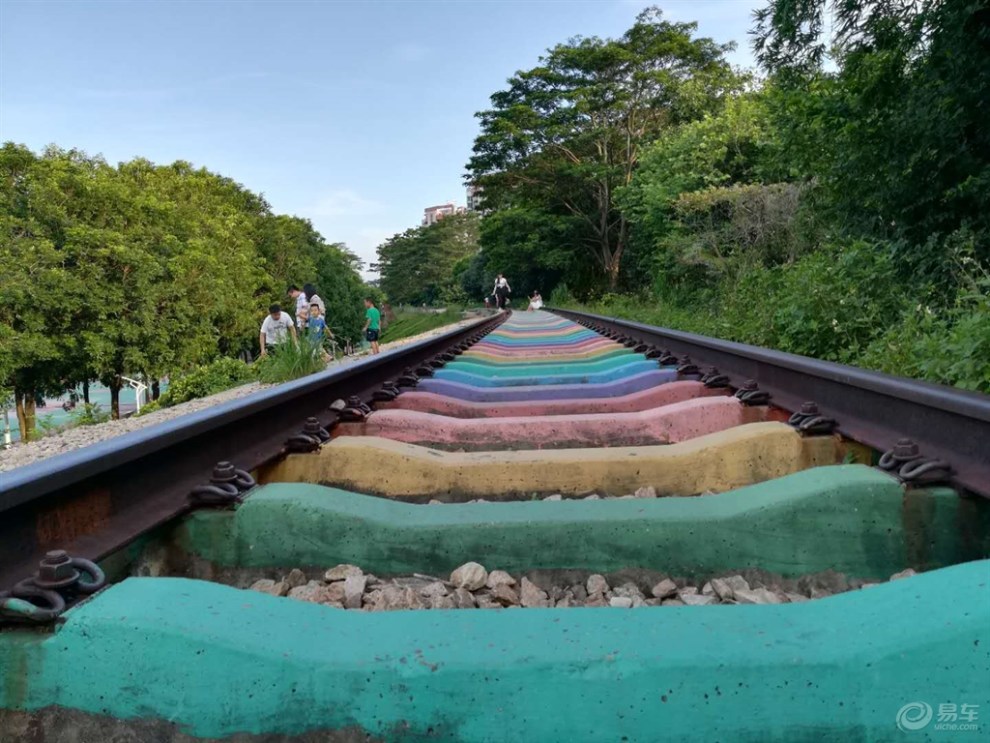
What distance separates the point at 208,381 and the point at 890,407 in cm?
1290

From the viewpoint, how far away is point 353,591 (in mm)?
1517

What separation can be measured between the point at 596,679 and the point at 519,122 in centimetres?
3522

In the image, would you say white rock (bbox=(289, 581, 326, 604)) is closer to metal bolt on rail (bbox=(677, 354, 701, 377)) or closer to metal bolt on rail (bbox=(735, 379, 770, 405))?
metal bolt on rail (bbox=(735, 379, 770, 405))

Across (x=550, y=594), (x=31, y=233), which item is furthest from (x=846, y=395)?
(x=31, y=233)

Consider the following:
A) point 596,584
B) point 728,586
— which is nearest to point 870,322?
point 728,586

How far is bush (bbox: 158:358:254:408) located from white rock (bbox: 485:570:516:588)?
39.3ft

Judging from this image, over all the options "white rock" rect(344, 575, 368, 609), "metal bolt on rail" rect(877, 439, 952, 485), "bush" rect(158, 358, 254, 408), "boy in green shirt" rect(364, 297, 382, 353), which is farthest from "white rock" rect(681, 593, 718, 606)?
"boy in green shirt" rect(364, 297, 382, 353)

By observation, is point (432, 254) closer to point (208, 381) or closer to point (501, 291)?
point (501, 291)

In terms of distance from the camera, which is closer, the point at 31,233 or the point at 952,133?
the point at 952,133

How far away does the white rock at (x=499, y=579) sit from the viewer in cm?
153

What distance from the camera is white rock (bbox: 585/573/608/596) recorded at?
5.05ft

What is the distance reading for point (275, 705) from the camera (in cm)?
98

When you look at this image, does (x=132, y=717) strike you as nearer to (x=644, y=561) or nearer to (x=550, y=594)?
(x=550, y=594)

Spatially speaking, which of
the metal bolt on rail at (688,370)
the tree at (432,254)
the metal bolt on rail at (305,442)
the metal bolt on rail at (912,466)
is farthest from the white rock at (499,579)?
the tree at (432,254)
